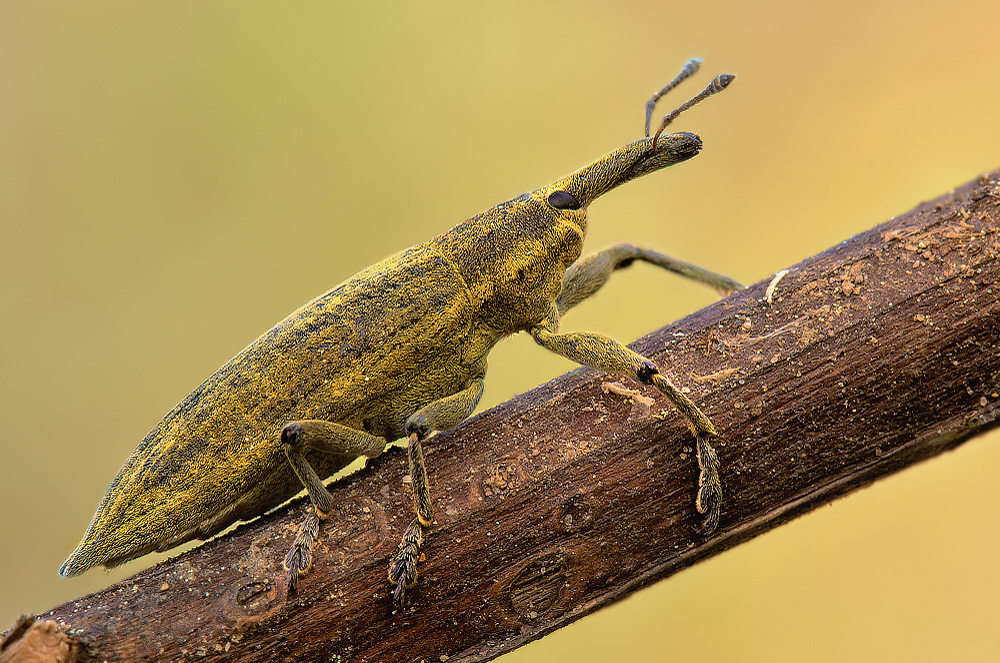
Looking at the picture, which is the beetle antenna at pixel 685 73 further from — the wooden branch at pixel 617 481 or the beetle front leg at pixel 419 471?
the beetle front leg at pixel 419 471

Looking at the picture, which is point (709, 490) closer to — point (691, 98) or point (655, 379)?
point (655, 379)

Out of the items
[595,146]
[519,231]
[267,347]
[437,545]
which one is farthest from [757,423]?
[595,146]

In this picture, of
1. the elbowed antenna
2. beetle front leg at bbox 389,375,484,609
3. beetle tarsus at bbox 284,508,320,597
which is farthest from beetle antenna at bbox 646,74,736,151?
beetle tarsus at bbox 284,508,320,597

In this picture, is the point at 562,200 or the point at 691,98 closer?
the point at 691,98

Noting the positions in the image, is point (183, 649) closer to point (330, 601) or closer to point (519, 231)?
point (330, 601)

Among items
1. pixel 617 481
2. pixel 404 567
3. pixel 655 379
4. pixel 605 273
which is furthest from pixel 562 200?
pixel 404 567

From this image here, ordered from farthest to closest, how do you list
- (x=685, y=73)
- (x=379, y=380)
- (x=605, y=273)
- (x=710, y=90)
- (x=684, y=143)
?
(x=605, y=273), (x=684, y=143), (x=685, y=73), (x=710, y=90), (x=379, y=380)
